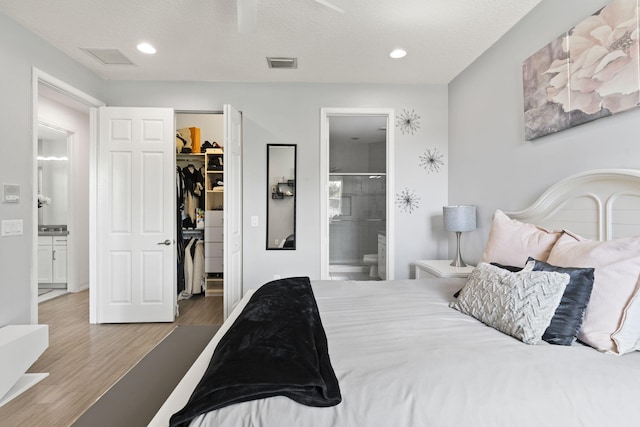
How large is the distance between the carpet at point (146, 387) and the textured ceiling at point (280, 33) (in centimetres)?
223

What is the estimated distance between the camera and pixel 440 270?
9.02 ft

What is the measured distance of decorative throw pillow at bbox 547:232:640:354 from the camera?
1160 mm

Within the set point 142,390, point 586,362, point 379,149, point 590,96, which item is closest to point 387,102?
point 379,149

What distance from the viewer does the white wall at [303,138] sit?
343cm

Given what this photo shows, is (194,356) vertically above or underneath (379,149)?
underneath

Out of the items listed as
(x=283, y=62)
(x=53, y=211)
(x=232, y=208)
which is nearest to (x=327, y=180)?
(x=232, y=208)

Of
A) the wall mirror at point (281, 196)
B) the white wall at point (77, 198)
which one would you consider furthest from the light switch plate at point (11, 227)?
the white wall at point (77, 198)

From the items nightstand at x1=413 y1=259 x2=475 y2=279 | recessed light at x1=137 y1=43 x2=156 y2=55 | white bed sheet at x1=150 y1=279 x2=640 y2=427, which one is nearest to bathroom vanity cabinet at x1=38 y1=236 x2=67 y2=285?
recessed light at x1=137 y1=43 x2=156 y2=55

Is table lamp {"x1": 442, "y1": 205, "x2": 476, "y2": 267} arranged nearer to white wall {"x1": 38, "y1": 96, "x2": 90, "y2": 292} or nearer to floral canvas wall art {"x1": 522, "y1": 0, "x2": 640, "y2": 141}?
floral canvas wall art {"x1": 522, "y1": 0, "x2": 640, "y2": 141}

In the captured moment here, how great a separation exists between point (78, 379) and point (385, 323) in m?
2.32

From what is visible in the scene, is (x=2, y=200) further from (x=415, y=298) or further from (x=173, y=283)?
(x=415, y=298)

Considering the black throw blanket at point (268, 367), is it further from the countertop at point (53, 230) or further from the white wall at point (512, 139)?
the countertop at point (53, 230)

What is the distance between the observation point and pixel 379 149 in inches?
174

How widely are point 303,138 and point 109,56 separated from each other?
1.98 metres
